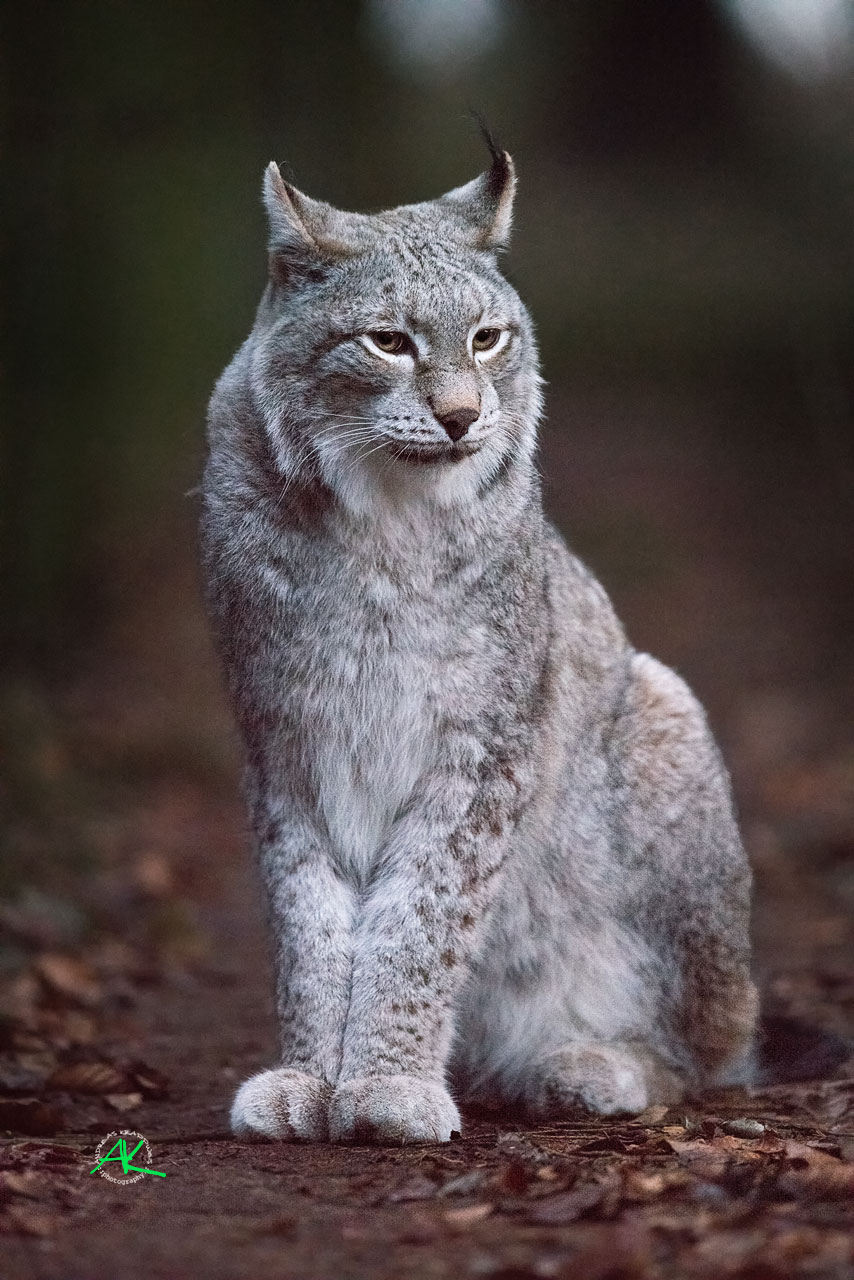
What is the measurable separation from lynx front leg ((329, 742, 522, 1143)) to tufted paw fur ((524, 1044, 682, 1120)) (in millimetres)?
341

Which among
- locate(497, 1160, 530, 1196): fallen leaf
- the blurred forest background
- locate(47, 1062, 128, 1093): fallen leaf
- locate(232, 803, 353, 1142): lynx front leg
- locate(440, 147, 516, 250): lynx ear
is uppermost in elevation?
the blurred forest background

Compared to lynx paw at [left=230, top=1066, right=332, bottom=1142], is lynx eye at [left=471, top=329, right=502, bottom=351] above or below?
above

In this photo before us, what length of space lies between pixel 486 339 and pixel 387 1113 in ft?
6.29

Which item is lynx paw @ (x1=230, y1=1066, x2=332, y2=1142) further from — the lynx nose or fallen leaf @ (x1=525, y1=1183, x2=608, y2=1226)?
the lynx nose

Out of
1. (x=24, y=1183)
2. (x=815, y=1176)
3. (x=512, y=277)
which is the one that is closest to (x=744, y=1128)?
(x=815, y=1176)

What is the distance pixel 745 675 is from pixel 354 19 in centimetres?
611

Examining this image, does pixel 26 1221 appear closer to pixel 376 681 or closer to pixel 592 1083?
pixel 376 681

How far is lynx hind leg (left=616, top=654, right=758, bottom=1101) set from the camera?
14.8 ft

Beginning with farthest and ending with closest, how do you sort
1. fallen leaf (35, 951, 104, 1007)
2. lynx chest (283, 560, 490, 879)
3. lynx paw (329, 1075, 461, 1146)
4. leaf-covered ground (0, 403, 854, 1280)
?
fallen leaf (35, 951, 104, 1007) < lynx chest (283, 560, 490, 879) < lynx paw (329, 1075, 461, 1146) < leaf-covered ground (0, 403, 854, 1280)

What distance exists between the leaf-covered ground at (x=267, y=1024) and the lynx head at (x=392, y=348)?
0.91 metres

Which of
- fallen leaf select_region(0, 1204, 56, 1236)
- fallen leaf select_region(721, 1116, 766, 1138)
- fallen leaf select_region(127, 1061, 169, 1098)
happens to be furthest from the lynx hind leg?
fallen leaf select_region(0, 1204, 56, 1236)

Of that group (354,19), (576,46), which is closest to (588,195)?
(576,46)

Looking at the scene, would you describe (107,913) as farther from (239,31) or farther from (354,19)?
(354,19)

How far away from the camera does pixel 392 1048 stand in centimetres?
397
